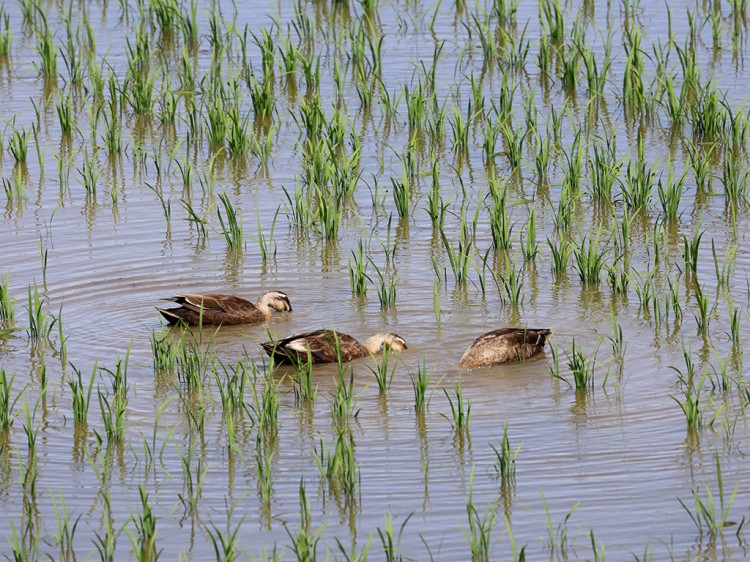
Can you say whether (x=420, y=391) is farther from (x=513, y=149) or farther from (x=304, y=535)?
(x=513, y=149)

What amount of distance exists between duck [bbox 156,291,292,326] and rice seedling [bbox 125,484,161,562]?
3010 mm

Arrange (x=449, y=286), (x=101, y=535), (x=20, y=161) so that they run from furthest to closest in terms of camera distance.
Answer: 1. (x=20, y=161)
2. (x=449, y=286)
3. (x=101, y=535)

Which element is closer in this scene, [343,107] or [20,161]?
[20,161]

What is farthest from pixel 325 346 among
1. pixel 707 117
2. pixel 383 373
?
pixel 707 117

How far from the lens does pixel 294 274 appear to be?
31.5 feet

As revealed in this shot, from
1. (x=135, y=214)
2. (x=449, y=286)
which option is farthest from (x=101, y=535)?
(x=135, y=214)

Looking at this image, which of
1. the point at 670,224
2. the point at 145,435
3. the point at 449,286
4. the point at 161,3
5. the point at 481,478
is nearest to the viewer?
the point at 481,478

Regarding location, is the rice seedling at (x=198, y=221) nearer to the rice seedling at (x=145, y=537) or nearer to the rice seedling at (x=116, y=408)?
the rice seedling at (x=116, y=408)

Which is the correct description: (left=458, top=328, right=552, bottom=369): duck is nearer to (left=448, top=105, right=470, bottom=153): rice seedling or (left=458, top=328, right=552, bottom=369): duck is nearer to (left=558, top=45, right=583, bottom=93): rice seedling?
(left=448, top=105, right=470, bottom=153): rice seedling

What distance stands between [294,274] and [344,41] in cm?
584

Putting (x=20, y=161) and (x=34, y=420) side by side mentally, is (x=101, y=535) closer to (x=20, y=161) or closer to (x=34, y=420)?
(x=34, y=420)

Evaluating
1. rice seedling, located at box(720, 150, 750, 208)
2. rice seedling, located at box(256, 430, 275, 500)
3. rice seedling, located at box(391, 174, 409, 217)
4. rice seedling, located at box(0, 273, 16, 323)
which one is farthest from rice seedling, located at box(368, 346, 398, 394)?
rice seedling, located at box(720, 150, 750, 208)

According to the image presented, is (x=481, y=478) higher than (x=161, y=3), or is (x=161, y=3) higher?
(x=161, y=3)

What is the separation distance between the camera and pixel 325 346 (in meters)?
8.09
